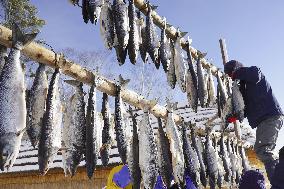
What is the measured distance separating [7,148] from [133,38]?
2530 millimetres

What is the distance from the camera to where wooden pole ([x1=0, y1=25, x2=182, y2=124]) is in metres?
3.47

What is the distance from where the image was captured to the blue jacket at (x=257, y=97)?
22.7 ft

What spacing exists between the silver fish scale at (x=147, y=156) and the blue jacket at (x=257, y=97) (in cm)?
282

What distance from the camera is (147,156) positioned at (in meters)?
4.75

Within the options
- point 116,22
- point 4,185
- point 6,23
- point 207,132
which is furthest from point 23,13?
point 116,22

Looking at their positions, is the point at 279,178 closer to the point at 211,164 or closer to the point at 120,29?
the point at 120,29

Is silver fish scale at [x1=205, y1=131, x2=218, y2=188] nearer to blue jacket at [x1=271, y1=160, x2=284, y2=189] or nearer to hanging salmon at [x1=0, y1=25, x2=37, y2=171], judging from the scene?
blue jacket at [x1=271, y1=160, x2=284, y2=189]

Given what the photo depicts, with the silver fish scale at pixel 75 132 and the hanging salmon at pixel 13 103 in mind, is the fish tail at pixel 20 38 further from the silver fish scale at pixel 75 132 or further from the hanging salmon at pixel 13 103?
the silver fish scale at pixel 75 132

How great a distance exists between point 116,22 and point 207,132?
378 centimetres

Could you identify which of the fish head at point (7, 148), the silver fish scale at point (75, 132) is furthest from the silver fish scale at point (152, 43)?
the fish head at point (7, 148)

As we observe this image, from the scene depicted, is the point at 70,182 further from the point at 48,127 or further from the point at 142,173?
the point at 48,127

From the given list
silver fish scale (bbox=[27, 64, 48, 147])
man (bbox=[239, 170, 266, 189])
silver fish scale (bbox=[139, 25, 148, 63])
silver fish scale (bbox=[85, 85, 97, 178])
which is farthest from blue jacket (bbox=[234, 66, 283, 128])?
silver fish scale (bbox=[27, 64, 48, 147])

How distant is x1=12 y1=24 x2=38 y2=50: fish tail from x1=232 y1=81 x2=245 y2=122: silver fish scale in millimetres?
4585

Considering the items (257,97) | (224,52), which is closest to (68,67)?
(257,97)
